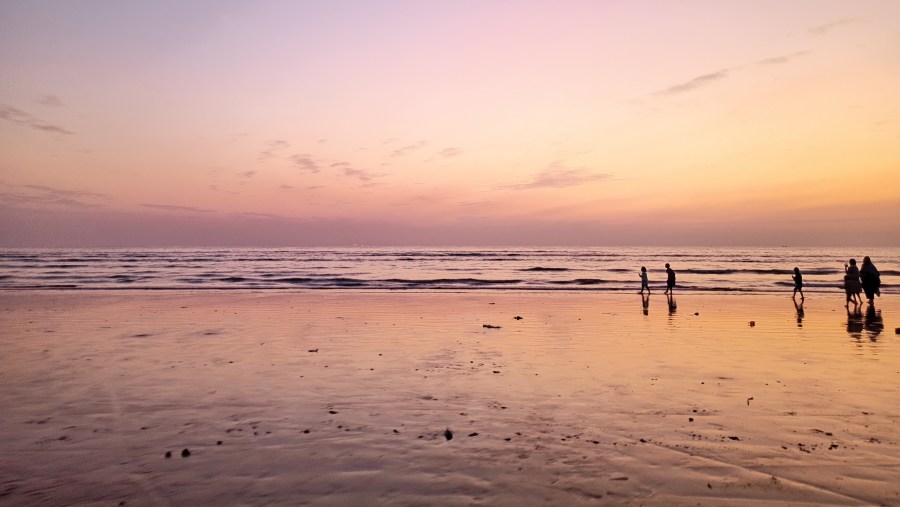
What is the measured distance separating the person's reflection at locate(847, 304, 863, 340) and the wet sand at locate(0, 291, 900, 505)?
39cm

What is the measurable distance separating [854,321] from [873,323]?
0.62 meters

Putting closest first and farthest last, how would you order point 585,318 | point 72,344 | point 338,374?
point 338,374 < point 72,344 < point 585,318

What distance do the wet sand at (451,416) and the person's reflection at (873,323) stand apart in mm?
224

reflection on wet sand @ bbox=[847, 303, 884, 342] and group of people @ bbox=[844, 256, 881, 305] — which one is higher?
group of people @ bbox=[844, 256, 881, 305]

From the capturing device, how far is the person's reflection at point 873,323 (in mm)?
16875

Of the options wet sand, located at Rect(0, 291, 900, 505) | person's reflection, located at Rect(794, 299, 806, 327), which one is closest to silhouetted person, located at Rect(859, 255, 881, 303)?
person's reflection, located at Rect(794, 299, 806, 327)

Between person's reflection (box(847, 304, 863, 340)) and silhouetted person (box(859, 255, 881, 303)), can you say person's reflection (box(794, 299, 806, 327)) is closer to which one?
person's reflection (box(847, 304, 863, 340))

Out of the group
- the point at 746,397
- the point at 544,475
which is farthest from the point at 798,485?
the point at 746,397

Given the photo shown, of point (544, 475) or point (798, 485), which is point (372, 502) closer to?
point (544, 475)

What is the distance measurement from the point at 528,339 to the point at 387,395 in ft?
23.3

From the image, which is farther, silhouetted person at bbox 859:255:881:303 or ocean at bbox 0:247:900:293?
ocean at bbox 0:247:900:293

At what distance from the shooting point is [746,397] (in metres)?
9.47

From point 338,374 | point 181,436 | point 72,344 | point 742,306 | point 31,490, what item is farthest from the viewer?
point 742,306

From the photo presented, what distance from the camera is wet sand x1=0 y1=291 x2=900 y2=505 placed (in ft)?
19.5
